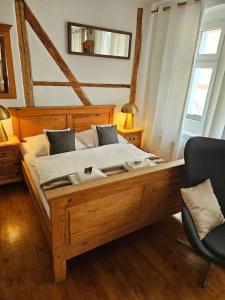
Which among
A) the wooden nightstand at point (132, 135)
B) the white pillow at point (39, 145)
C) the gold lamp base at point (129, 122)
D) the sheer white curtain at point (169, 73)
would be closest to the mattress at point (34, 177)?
the white pillow at point (39, 145)

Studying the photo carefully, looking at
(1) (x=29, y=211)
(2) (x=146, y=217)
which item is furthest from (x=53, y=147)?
(2) (x=146, y=217)

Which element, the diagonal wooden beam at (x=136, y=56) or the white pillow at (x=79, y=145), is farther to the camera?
the diagonal wooden beam at (x=136, y=56)

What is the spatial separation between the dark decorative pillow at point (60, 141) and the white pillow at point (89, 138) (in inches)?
13.6

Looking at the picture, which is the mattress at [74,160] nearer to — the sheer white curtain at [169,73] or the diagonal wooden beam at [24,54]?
the diagonal wooden beam at [24,54]

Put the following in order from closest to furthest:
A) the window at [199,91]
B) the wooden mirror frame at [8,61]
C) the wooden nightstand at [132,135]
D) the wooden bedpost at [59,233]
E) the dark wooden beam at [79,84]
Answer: the wooden bedpost at [59,233], the wooden mirror frame at [8,61], the dark wooden beam at [79,84], the window at [199,91], the wooden nightstand at [132,135]

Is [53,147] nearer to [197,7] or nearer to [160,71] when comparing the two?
→ [160,71]

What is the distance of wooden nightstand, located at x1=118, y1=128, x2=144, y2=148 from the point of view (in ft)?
11.8

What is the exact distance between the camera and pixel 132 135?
370 cm

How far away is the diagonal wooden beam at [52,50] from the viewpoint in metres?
2.66

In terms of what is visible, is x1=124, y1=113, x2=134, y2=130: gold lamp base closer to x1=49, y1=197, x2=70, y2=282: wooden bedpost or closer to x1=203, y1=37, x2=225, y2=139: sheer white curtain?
x1=203, y1=37, x2=225, y2=139: sheer white curtain

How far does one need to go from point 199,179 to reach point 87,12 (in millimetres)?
2764

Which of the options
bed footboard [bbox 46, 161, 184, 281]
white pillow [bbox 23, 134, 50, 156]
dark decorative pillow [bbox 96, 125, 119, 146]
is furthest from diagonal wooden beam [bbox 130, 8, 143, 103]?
bed footboard [bbox 46, 161, 184, 281]

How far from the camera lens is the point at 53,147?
2596 mm

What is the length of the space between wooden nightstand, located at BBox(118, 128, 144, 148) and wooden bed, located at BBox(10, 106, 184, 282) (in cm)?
169
